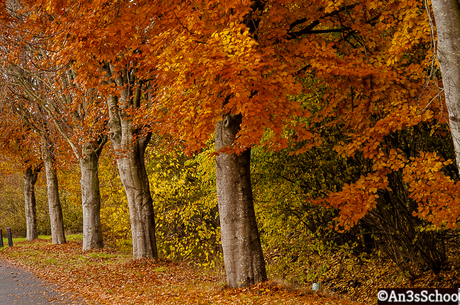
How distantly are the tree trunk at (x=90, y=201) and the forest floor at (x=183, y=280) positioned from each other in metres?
0.61

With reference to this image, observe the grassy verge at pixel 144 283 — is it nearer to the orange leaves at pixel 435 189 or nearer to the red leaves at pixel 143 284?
the red leaves at pixel 143 284

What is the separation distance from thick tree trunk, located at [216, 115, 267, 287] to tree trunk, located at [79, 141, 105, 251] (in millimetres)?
9191

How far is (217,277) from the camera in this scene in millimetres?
10047

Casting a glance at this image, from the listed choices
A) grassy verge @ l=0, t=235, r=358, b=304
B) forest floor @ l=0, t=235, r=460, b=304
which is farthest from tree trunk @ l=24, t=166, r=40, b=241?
grassy verge @ l=0, t=235, r=358, b=304

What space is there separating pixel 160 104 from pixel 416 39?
5113mm

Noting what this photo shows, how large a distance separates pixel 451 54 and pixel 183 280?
7.95m

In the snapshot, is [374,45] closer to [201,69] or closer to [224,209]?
[201,69]

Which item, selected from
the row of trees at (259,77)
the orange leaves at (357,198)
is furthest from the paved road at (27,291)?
the orange leaves at (357,198)

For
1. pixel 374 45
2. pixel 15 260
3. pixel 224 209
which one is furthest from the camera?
pixel 15 260

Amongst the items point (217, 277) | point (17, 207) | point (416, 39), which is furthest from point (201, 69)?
point (17, 207)

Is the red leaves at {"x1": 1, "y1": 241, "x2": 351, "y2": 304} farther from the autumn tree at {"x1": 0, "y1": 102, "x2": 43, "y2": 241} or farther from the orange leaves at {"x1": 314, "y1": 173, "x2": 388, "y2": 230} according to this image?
the autumn tree at {"x1": 0, "y1": 102, "x2": 43, "y2": 241}

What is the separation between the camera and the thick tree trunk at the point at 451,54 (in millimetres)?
3727

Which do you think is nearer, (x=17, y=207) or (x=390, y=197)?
(x=390, y=197)

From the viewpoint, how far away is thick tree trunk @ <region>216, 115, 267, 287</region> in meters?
8.00
